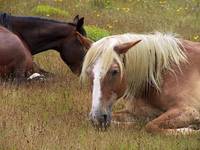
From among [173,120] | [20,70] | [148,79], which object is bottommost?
[20,70]

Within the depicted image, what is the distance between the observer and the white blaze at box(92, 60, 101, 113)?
6.68m

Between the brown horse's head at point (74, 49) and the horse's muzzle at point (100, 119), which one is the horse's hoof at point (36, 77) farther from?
the horse's muzzle at point (100, 119)

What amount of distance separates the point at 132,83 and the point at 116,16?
11034mm

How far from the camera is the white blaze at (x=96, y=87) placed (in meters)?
6.68

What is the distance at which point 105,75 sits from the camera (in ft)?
22.4

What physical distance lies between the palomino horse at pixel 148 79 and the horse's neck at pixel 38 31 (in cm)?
321

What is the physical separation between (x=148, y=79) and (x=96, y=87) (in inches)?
34.8

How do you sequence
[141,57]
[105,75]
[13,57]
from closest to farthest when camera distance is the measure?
[105,75], [141,57], [13,57]

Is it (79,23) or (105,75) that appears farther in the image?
(79,23)

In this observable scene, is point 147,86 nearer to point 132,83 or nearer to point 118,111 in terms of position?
point 132,83

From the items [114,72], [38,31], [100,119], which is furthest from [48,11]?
[100,119]

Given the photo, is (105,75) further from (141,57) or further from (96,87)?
(141,57)

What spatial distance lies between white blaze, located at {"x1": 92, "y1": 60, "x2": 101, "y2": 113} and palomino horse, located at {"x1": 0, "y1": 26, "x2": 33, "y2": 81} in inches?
134

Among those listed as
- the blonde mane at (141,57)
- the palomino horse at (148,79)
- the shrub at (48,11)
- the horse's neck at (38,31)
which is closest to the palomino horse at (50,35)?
the horse's neck at (38,31)
